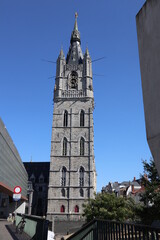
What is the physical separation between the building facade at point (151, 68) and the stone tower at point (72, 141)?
3803 cm

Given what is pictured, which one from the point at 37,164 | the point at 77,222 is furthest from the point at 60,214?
the point at 37,164

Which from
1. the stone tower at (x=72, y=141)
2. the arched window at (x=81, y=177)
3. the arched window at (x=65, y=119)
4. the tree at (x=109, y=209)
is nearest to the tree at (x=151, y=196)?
the tree at (x=109, y=209)

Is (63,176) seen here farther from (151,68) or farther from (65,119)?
(151,68)

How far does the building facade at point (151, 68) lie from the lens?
171 inches

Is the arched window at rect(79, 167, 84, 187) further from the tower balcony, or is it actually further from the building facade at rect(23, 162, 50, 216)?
the building facade at rect(23, 162, 50, 216)

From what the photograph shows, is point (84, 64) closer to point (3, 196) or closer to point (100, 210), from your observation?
point (3, 196)

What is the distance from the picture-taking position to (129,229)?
16.3ft

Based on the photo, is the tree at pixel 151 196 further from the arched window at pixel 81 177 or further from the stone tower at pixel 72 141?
the arched window at pixel 81 177

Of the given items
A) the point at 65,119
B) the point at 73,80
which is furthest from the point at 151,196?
the point at 73,80

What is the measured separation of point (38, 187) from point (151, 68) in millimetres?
62454

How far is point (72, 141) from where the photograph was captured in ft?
153

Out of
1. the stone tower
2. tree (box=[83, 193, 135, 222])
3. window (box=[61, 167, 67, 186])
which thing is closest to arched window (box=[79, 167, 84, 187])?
the stone tower

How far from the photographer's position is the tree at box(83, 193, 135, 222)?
26.1m

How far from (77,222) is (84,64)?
34.6 meters
